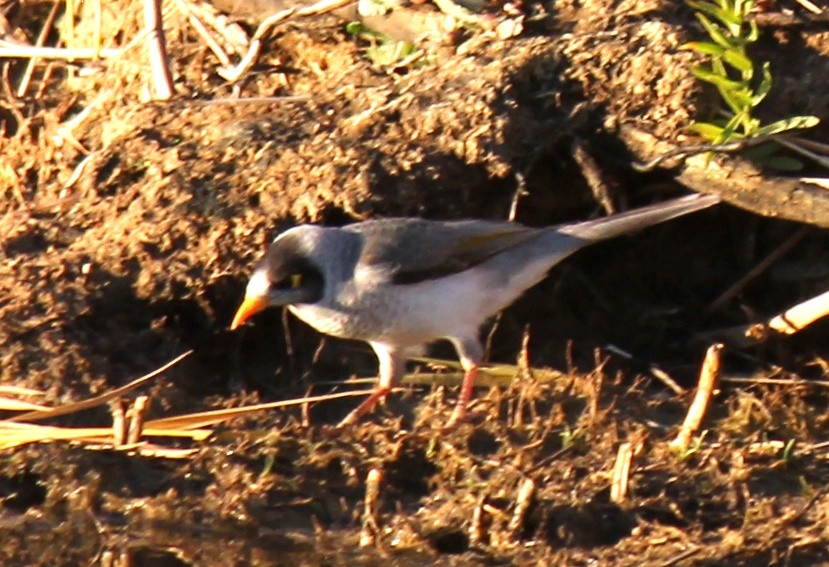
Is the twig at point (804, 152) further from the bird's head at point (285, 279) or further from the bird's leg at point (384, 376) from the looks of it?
the bird's head at point (285, 279)

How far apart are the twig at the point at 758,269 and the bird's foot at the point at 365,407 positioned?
1690 mm

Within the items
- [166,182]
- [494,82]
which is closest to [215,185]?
[166,182]

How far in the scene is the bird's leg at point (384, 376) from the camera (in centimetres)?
746

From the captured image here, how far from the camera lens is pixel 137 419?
7059 mm

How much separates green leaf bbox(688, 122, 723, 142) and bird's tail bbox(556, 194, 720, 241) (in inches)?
10.6

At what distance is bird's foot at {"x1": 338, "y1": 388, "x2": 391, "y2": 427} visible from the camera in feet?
24.3

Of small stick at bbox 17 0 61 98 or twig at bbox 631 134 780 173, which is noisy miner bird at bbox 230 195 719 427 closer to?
twig at bbox 631 134 780 173

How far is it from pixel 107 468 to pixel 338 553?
3.70 feet

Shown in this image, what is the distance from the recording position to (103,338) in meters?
7.75

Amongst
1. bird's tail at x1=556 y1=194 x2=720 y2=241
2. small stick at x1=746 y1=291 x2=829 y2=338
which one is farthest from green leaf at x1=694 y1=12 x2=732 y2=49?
small stick at x1=746 y1=291 x2=829 y2=338

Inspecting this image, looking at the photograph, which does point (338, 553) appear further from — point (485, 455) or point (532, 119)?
point (532, 119)

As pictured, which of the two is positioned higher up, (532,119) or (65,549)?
(532,119)

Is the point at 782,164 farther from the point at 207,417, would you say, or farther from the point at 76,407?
the point at 76,407

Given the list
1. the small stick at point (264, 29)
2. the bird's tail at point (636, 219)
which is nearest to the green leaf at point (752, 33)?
the bird's tail at point (636, 219)
